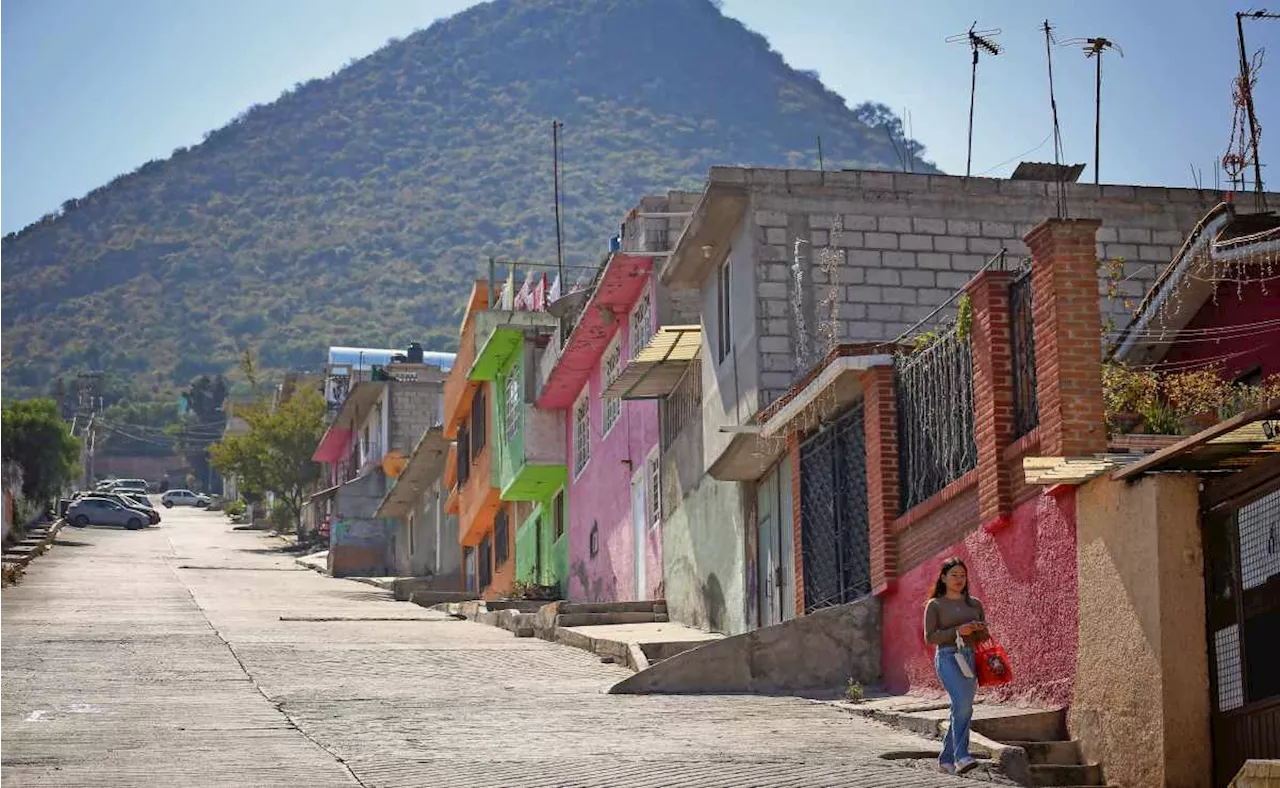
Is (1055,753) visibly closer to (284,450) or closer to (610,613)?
(610,613)

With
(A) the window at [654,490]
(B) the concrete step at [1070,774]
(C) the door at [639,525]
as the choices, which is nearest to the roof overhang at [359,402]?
(C) the door at [639,525]

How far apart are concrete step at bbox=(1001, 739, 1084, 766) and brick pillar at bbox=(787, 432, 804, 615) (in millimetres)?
6983

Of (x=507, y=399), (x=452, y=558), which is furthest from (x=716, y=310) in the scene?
(x=452, y=558)

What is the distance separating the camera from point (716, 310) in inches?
895

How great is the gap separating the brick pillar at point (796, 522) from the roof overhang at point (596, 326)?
21.9 feet

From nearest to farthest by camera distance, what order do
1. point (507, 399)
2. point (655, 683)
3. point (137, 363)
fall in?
point (655, 683)
point (507, 399)
point (137, 363)

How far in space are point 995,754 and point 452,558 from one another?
3921 centimetres

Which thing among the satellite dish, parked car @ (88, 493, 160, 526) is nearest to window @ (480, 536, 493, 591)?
the satellite dish

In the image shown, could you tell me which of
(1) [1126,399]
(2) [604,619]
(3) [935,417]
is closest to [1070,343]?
(1) [1126,399]

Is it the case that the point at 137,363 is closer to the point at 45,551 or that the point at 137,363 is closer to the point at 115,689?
the point at 45,551

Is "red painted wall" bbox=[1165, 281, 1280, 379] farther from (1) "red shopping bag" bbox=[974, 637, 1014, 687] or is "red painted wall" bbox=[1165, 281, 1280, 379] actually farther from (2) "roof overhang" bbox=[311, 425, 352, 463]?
(2) "roof overhang" bbox=[311, 425, 352, 463]

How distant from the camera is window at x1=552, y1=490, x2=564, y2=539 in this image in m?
36.4

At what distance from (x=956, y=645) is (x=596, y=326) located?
17973 mm

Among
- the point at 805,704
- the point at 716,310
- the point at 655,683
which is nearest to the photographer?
the point at 805,704
